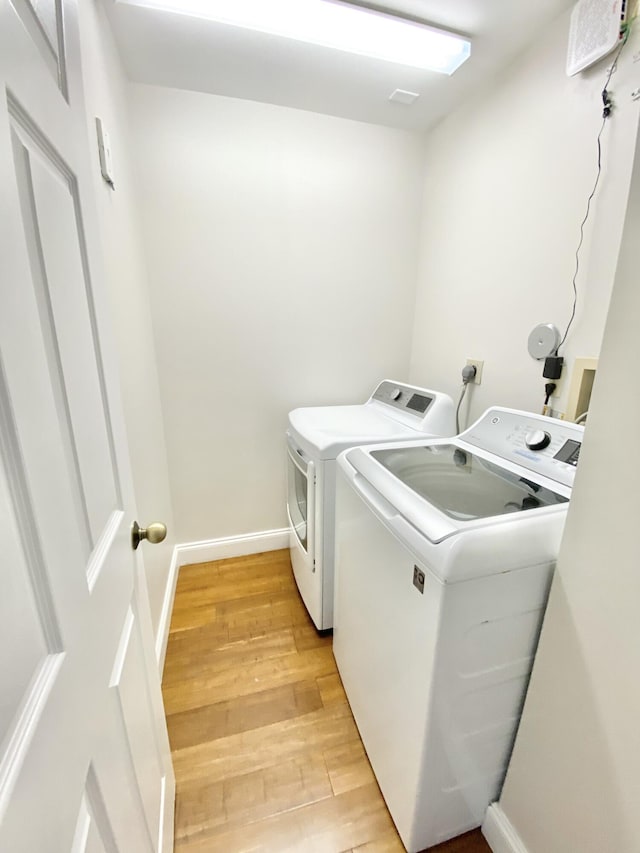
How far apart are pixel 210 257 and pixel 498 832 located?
2.38 meters

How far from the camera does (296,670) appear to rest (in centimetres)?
152

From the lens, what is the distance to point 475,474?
1144 mm

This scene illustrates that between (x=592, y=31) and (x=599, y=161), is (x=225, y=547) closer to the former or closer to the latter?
(x=599, y=161)

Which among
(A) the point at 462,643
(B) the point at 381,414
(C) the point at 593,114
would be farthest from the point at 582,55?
(A) the point at 462,643

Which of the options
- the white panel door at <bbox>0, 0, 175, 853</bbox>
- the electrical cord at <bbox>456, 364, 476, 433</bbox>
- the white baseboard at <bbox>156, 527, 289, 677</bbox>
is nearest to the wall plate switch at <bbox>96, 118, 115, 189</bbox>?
the white panel door at <bbox>0, 0, 175, 853</bbox>

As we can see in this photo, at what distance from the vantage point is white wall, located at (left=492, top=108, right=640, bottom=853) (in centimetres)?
63

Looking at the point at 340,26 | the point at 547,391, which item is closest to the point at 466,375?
the point at 547,391

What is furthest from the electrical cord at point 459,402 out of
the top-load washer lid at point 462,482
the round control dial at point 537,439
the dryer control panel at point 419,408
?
the round control dial at point 537,439

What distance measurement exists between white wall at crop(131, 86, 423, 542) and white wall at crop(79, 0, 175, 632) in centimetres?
18

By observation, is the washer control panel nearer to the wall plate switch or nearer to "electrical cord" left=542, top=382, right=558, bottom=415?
"electrical cord" left=542, top=382, right=558, bottom=415

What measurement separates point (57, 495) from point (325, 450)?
105cm

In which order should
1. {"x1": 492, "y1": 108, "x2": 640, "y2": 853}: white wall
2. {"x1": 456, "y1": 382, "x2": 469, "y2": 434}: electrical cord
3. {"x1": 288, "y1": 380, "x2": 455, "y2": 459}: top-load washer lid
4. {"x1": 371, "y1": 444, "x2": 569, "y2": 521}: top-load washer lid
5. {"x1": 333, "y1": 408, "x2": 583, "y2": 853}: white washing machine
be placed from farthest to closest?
{"x1": 456, "y1": 382, "x2": 469, "y2": 434}: electrical cord → {"x1": 288, "y1": 380, "x2": 455, "y2": 459}: top-load washer lid → {"x1": 371, "y1": 444, "x2": 569, "y2": 521}: top-load washer lid → {"x1": 333, "y1": 408, "x2": 583, "y2": 853}: white washing machine → {"x1": 492, "y1": 108, "x2": 640, "y2": 853}: white wall

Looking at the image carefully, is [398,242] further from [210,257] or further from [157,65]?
[157,65]

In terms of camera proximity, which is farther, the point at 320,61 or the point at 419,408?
the point at 419,408
